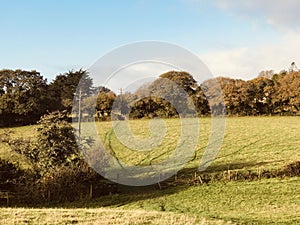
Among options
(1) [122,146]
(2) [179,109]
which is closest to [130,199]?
(1) [122,146]

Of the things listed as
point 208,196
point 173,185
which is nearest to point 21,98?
point 173,185

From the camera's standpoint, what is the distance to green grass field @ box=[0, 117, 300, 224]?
14.8 meters

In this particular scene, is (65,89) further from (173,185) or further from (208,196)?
(208,196)

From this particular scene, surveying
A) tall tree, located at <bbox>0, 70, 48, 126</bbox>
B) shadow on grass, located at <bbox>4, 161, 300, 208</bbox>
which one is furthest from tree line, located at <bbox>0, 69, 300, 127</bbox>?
shadow on grass, located at <bbox>4, 161, 300, 208</bbox>

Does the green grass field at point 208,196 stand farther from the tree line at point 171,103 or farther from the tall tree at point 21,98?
the tall tree at point 21,98


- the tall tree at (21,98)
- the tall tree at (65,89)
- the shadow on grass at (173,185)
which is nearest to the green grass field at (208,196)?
the shadow on grass at (173,185)

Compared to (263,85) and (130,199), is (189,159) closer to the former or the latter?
(130,199)

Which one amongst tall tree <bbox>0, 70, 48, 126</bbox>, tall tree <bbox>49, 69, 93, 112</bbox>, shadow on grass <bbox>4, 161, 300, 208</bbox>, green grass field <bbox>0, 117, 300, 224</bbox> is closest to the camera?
green grass field <bbox>0, 117, 300, 224</bbox>

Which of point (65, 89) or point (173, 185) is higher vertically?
point (65, 89)

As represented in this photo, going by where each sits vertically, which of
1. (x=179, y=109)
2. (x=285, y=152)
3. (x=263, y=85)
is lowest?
(x=285, y=152)

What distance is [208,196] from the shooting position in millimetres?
22094

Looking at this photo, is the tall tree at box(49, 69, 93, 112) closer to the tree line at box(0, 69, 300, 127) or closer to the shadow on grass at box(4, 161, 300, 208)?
the tree line at box(0, 69, 300, 127)

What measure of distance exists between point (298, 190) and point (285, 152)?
11.0 metres

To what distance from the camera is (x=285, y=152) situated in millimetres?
32188
